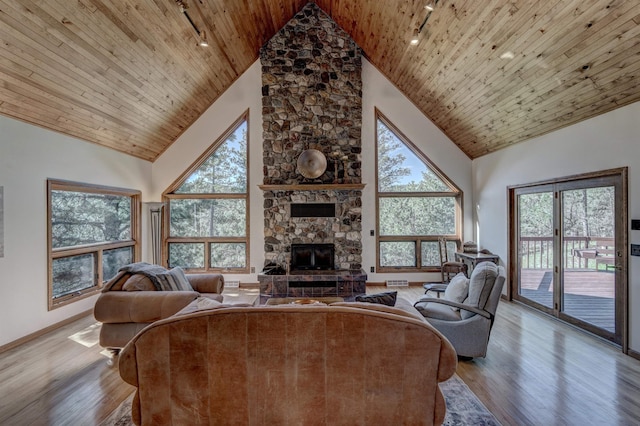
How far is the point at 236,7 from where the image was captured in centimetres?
466

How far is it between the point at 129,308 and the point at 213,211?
3506mm

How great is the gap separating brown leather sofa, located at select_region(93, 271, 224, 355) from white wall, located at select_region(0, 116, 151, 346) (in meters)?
1.32

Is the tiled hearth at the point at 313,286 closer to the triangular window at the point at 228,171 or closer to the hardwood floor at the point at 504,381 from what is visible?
the triangular window at the point at 228,171

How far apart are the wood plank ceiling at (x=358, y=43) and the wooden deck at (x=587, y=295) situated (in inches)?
79.9

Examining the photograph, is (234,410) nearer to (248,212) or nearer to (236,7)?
(248,212)

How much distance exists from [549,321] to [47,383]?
594 centimetres

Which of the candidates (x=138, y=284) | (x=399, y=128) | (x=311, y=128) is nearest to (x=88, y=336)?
(x=138, y=284)

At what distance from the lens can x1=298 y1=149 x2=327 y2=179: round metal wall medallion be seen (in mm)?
6082

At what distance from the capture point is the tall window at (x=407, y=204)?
6.41 metres

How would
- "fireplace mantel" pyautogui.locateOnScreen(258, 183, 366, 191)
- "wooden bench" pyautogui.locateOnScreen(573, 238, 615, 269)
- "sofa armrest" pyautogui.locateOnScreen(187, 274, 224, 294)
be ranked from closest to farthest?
"wooden bench" pyautogui.locateOnScreen(573, 238, 615, 269) < "sofa armrest" pyautogui.locateOnScreen(187, 274, 224, 294) < "fireplace mantel" pyautogui.locateOnScreen(258, 183, 366, 191)

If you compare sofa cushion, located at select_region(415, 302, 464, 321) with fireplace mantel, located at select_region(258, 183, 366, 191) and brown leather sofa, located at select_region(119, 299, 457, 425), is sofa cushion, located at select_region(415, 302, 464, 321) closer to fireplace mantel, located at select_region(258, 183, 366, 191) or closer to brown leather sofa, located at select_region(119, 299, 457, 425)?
brown leather sofa, located at select_region(119, 299, 457, 425)

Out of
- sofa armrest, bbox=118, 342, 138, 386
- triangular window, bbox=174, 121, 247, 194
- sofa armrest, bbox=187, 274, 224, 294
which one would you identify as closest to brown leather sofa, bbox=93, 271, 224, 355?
sofa armrest, bbox=187, 274, 224, 294

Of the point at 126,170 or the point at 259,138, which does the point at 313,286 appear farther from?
the point at 126,170

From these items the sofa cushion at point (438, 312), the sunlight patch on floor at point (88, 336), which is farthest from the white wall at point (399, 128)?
the sunlight patch on floor at point (88, 336)
